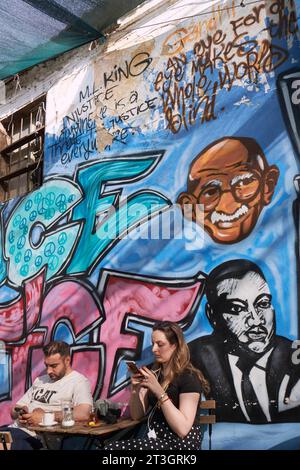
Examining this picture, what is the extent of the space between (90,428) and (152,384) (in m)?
0.81

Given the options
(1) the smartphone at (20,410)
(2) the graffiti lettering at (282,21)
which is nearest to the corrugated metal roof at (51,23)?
(2) the graffiti lettering at (282,21)

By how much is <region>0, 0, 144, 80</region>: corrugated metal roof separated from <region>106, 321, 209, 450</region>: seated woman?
352 cm

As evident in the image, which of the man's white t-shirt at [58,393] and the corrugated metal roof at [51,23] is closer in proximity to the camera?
the man's white t-shirt at [58,393]

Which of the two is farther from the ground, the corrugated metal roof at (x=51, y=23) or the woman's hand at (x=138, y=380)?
the corrugated metal roof at (x=51, y=23)

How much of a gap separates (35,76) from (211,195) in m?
3.49

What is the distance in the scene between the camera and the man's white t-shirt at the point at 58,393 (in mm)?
4090

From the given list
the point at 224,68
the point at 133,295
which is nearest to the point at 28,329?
the point at 133,295

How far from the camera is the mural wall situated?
11.9 ft

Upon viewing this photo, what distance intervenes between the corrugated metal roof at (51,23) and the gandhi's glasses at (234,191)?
2.39 metres

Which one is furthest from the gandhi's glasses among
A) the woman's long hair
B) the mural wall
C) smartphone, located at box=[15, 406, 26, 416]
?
smartphone, located at box=[15, 406, 26, 416]

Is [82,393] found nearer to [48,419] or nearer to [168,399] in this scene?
[48,419]

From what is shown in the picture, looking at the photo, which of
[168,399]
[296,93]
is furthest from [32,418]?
[296,93]

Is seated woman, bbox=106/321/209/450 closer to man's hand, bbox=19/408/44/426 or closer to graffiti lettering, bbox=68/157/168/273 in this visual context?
man's hand, bbox=19/408/44/426

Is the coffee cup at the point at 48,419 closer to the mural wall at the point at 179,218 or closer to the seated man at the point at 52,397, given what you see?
the seated man at the point at 52,397
